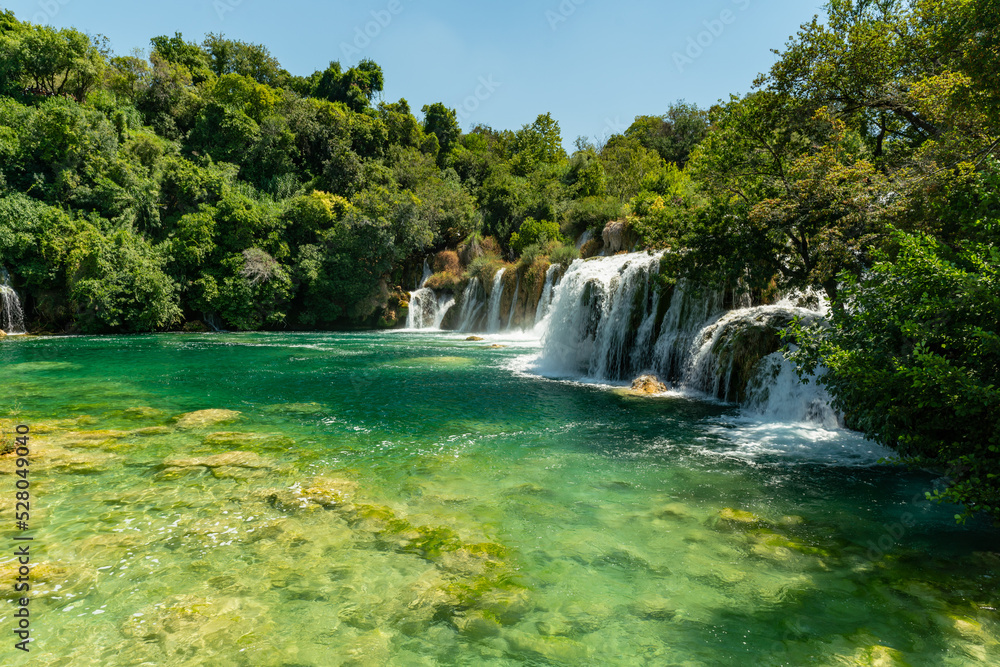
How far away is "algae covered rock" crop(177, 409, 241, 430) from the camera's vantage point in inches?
353

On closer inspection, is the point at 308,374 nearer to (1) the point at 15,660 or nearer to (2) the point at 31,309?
(1) the point at 15,660

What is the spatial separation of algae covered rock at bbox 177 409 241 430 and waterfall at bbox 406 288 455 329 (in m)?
25.4

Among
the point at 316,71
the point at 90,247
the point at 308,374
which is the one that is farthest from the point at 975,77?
the point at 316,71

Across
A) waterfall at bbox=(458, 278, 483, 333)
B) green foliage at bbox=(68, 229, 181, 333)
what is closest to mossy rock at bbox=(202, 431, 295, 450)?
waterfall at bbox=(458, 278, 483, 333)

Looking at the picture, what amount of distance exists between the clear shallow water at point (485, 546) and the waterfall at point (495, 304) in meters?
20.9

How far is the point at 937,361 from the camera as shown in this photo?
4.11 m

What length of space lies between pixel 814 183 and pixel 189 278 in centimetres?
3281

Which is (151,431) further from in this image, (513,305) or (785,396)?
(513,305)

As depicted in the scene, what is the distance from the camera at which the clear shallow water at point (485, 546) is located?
11.0ft

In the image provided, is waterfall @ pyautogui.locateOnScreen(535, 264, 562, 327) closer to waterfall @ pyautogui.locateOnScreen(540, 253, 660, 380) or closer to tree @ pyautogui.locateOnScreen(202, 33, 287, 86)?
waterfall @ pyautogui.locateOnScreen(540, 253, 660, 380)

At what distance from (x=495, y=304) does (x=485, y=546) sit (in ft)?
85.9

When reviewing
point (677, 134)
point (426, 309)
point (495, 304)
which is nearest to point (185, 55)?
point (426, 309)

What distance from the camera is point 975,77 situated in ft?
24.4

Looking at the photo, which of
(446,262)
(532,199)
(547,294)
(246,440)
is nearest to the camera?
(246,440)
